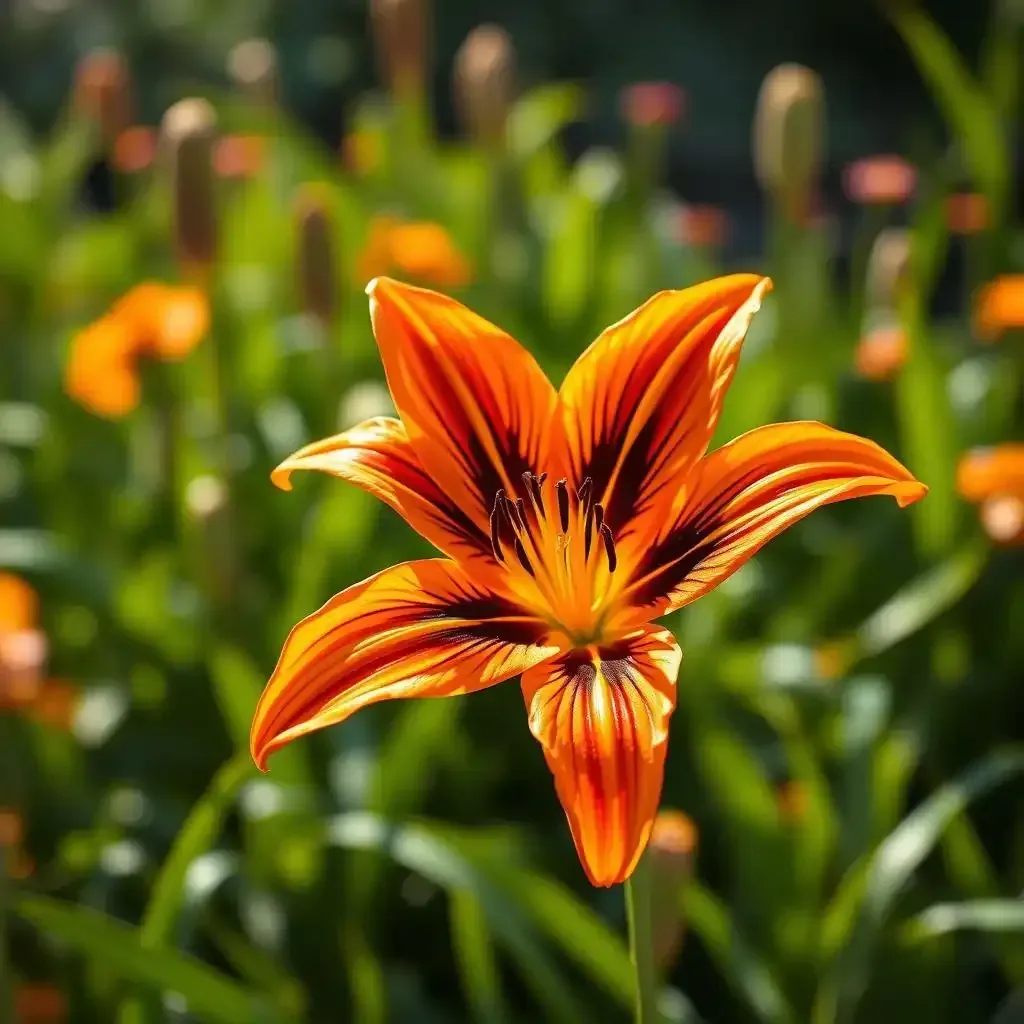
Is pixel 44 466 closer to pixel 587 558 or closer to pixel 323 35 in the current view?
pixel 587 558

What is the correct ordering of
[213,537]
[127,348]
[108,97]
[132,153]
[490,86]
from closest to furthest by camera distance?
[213,537]
[127,348]
[490,86]
[108,97]
[132,153]

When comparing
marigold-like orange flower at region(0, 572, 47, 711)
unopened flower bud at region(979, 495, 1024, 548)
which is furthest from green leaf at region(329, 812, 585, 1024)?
unopened flower bud at region(979, 495, 1024, 548)

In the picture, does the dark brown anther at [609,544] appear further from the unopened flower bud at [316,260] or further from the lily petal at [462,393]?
the unopened flower bud at [316,260]

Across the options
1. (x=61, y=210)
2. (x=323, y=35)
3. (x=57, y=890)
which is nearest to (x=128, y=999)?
A: (x=57, y=890)

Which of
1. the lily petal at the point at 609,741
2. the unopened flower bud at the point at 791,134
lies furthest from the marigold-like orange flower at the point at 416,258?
the lily petal at the point at 609,741

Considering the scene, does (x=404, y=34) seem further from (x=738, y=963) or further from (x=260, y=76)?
(x=738, y=963)

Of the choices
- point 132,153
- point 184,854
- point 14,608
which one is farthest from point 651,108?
point 184,854
